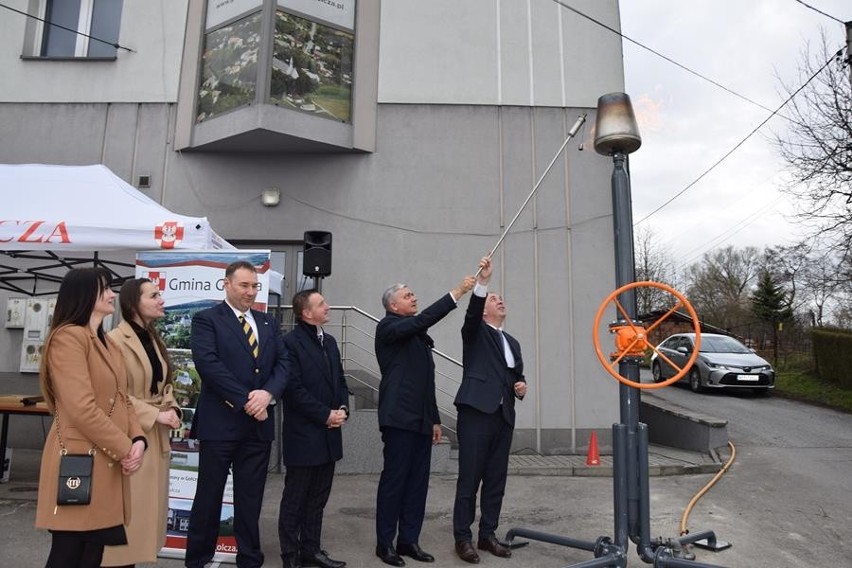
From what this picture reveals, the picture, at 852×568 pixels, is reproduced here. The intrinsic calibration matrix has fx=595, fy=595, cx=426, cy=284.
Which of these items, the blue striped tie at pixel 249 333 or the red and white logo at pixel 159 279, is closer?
the blue striped tie at pixel 249 333

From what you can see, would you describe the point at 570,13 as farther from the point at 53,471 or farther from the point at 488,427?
the point at 53,471

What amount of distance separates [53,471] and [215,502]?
129 cm

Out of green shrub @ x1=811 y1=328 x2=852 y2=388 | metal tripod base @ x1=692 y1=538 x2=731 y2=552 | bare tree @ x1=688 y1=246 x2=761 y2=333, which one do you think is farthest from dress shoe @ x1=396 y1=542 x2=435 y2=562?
bare tree @ x1=688 y1=246 x2=761 y2=333

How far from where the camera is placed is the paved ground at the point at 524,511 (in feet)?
14.7

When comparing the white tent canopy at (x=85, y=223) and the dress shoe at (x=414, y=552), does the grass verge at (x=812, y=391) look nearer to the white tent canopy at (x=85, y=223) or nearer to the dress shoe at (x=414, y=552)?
the dress shoe at (x=414, y=552)

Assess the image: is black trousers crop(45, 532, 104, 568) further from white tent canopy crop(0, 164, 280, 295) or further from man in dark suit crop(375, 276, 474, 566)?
white tent canopy crop(0, 164, 280, 295)

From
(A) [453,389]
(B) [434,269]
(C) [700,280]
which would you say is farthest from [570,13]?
(C) [700,280]

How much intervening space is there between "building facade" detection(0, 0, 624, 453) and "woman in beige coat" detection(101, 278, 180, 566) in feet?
17.7

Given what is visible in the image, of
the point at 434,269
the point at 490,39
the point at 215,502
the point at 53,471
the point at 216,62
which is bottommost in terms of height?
the point at 215,502

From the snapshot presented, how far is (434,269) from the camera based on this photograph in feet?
30.2

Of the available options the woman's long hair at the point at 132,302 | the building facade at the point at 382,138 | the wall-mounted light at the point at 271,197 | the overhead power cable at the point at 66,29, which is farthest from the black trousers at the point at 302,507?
the overhead power cable at the point at 66,29

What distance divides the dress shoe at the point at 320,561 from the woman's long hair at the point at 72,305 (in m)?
2.15

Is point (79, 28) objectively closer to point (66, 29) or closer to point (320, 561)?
point (66, 29)

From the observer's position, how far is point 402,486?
4387 millimetres
